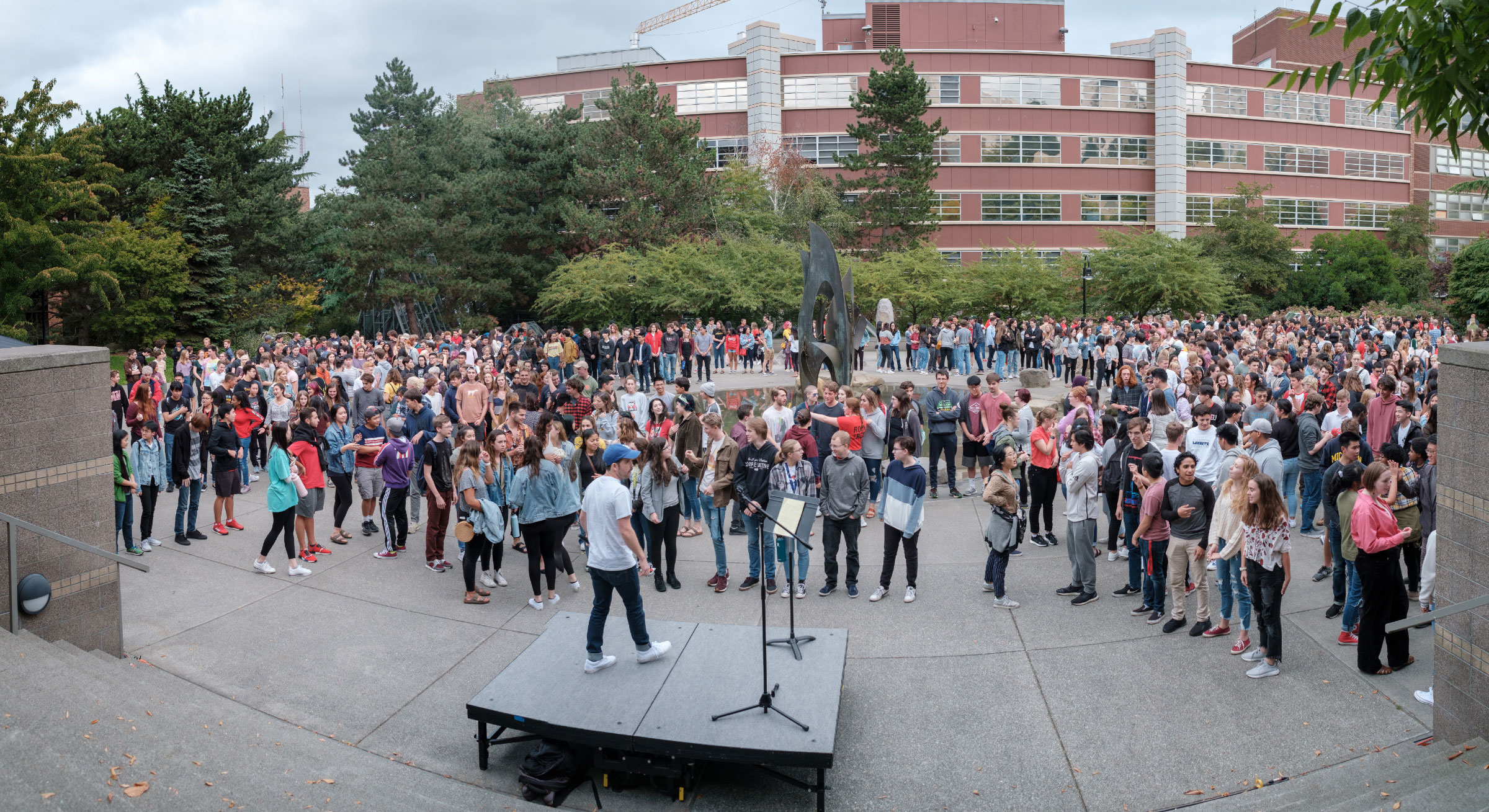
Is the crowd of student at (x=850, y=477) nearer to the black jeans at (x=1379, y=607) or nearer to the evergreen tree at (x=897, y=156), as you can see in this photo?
the black jeans at (x=1379, y=607)

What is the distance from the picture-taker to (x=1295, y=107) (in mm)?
64438

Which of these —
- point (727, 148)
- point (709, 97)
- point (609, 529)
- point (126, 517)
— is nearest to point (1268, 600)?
point (609, 529)

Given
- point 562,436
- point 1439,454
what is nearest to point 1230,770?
point 1439,454

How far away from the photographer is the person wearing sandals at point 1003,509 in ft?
30.8

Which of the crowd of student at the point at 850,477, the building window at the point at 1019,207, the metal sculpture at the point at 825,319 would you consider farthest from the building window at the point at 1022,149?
the crowd of student at the point at 850,477

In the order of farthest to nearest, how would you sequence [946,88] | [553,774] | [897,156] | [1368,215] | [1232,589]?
[1368,215] → [946,88] → [897,156] → [1232,589] → [553,774]

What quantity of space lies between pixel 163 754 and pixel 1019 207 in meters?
60.1

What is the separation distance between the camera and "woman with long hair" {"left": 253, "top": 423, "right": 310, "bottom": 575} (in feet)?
33.3

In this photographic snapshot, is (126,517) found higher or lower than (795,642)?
higher

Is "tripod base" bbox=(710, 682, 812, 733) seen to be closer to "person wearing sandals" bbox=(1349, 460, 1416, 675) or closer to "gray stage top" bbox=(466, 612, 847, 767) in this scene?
"gray stage top" bbox=(466, 612, 847, 767)

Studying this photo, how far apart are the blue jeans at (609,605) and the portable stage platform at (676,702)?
0.61ft

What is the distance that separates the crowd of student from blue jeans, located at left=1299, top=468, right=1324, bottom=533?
0.10 ft

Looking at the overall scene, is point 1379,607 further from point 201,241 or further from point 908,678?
point 201,241

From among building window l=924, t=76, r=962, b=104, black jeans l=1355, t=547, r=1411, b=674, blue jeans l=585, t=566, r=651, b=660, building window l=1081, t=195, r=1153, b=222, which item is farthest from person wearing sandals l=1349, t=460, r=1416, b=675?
building window l=1081, t=195, r=1153, b=222
